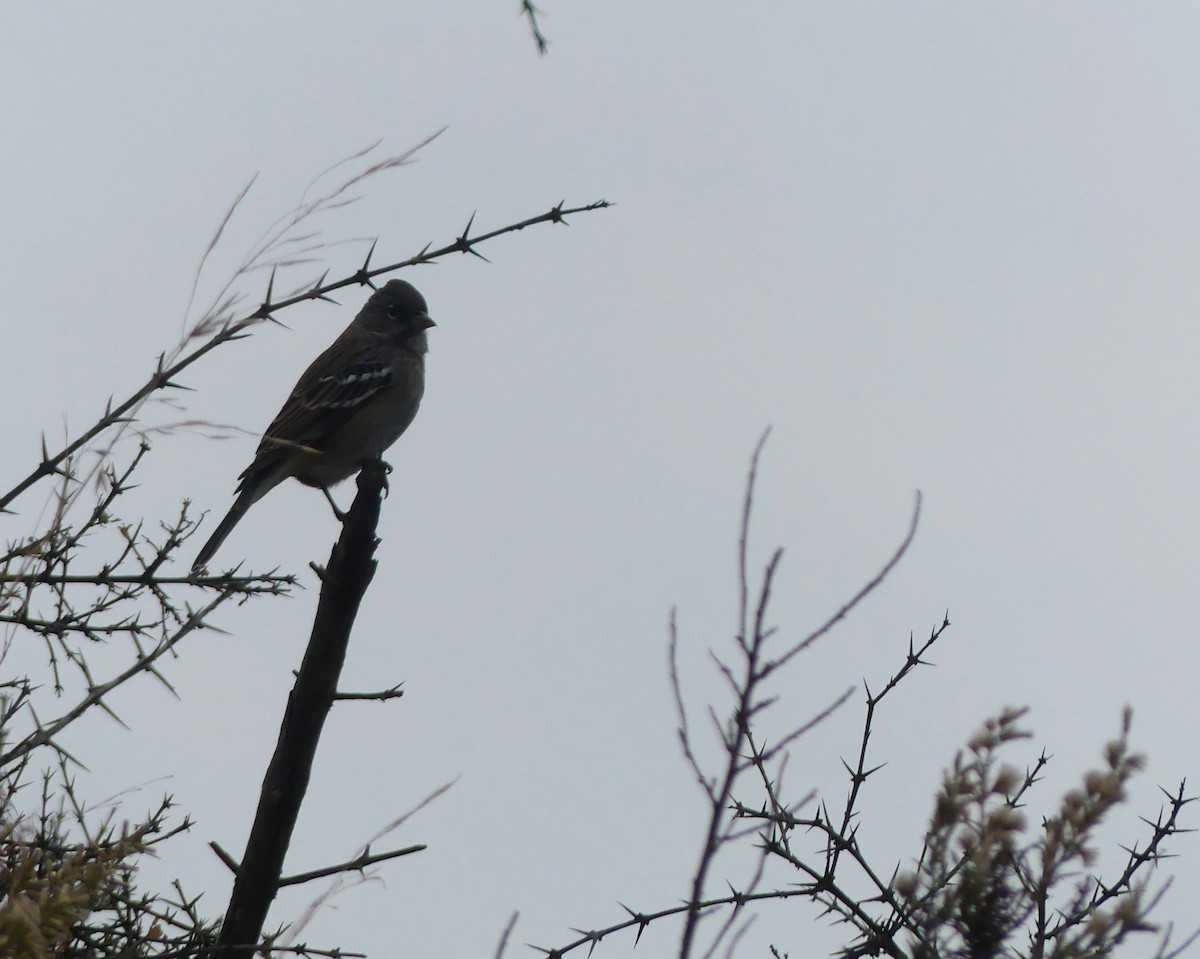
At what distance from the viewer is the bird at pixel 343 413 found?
8117 mm

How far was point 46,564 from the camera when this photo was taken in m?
3.84

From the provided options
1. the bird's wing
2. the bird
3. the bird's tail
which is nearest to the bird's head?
the bird

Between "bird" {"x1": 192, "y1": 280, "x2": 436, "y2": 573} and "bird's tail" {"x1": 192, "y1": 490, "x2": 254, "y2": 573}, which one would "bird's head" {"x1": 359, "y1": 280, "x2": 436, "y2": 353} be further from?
"bird's tail" {"x1": 192, "y1": 490, "x2": 254, "y2": 573}

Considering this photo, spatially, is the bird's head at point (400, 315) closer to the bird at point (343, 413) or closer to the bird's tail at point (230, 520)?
the bird at point (343, 413)

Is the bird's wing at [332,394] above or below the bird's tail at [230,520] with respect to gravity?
above

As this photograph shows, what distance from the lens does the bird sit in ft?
26.6

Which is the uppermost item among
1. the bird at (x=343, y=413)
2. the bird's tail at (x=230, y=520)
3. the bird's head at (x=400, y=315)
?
the bird's head at (x=400, y=315)

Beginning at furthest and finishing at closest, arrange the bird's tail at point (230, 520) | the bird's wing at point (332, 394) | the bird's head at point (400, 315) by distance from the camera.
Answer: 1. the bird's head at point (400, 315)
2. the bird's wing at point (332, 394)
3. the bird's tail at point (230, 520)

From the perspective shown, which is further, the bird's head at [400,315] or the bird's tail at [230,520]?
the bird's head at [400,315]

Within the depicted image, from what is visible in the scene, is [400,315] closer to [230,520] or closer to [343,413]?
[343,413]

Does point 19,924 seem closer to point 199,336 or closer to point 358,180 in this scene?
point 199,336

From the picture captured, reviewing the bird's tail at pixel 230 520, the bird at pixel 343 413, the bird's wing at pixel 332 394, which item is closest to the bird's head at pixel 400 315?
the bird at pixel 343 413

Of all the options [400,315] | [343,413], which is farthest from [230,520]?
[400,315]

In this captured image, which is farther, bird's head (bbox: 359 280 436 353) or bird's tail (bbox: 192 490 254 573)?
bird's head (bbox: 359 280 436 353)
